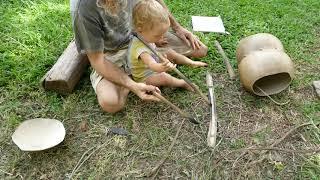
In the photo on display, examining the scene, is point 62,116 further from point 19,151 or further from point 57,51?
point 57,51

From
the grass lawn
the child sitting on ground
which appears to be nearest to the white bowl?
the grass lawn

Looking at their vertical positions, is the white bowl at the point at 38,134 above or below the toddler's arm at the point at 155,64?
below

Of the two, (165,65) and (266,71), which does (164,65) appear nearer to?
(165,65)

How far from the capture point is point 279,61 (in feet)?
9.59

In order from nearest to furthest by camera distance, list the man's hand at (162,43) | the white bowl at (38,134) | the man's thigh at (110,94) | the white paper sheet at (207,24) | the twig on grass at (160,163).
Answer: the twig on grass at (160,163), the white bowl at (38,134), the man's thigh at (110,94), the man's hand at (162,43), the white paper sheet at (207,24)

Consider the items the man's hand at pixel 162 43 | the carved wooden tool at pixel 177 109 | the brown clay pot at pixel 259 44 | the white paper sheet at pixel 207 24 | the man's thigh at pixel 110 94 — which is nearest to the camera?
the carved wooden tool at pixel 177 109

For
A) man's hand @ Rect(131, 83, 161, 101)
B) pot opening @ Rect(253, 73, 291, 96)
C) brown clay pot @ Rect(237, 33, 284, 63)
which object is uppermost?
brown clay pot @ Rect(237, 33, 284, 63)

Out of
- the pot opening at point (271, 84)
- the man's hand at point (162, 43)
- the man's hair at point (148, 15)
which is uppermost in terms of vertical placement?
the man's hair at point (148, 15)

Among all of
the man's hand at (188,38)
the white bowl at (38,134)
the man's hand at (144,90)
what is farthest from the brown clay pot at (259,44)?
the white bowl at (38,134)

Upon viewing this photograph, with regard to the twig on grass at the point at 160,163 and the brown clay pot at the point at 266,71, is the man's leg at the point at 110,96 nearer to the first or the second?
the twig on grass at the point at 160,163

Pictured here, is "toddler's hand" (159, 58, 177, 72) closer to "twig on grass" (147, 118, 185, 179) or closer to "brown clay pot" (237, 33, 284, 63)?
"twig on grass" (147, 118, 185, 179)

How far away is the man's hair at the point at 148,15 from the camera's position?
277 centimetres

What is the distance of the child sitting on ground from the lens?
278 cm

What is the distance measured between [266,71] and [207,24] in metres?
1.15
